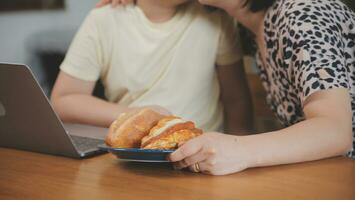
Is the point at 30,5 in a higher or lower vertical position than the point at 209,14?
lower

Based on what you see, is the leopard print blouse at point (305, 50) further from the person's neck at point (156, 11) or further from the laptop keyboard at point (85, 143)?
the laptop keyboard at point (85, 143)

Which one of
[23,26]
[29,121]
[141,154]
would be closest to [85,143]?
[29,121]

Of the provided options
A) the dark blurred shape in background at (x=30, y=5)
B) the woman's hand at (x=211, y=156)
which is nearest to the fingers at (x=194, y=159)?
the woman's hand at (x=211, y=156)

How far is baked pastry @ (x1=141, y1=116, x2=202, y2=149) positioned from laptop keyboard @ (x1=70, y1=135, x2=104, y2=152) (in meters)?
0.18

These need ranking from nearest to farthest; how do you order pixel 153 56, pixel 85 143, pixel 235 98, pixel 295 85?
pixel 85 143
pixel 295 85
pixel 153 56
pixel 235 98

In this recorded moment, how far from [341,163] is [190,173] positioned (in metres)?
0.29

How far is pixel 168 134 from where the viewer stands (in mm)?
925

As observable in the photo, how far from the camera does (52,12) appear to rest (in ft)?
7.50

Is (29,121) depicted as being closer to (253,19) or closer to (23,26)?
(253,19)

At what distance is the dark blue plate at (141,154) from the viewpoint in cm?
88

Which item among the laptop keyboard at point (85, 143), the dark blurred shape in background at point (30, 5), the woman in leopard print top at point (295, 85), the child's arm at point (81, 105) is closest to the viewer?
the woman in leopard print top at point (295, 85)

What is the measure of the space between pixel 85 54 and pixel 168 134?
76 centimetres

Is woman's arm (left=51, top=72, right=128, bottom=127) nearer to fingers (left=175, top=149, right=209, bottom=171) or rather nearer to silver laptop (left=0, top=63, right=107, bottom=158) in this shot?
silver laptop (left=0, top=63, right=107, bottom=158)

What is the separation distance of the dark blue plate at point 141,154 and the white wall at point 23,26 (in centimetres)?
134
